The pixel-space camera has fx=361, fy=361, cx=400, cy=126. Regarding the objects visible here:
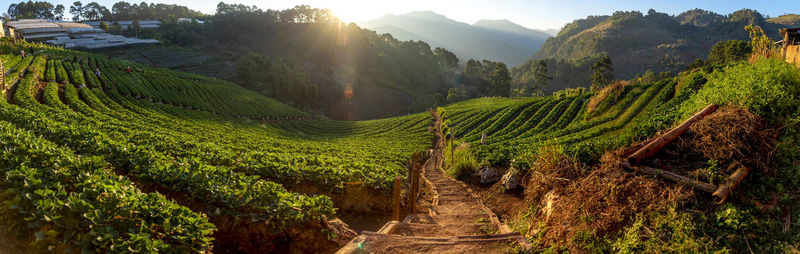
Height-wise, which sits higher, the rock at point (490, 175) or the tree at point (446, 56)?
the tree at point (446, 56)

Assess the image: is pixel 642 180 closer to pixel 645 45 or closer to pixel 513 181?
pixel 513 181

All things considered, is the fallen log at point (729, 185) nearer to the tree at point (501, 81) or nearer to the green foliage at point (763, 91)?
the green foliage at point (763, 91)

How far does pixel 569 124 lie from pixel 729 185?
21498 millimetres

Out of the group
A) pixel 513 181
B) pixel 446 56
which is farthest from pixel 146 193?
pixel 446 56

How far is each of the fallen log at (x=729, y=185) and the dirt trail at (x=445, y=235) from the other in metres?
3.01

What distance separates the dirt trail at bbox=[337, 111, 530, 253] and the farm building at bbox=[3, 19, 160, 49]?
106293 millimetres

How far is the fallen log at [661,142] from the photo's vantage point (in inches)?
278

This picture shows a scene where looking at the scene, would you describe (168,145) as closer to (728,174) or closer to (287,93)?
(728,174)

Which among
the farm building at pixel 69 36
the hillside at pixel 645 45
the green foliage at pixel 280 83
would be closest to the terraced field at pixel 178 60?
the farm building at pixel 69 36

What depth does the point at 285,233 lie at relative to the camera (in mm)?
6773

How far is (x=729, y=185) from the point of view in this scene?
222 inches

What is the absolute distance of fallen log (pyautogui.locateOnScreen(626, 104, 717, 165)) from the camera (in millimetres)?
7070

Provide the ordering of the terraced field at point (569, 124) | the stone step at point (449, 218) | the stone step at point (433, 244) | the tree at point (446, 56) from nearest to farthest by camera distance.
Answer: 1. the stone step at point (433, 244)
2. the stone step at point (449, 218)
3. the terraced field at point (569, 124)
4. the tree at point (446, 56)

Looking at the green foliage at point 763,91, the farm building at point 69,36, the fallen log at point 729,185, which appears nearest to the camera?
the fallen log at point 729,185
